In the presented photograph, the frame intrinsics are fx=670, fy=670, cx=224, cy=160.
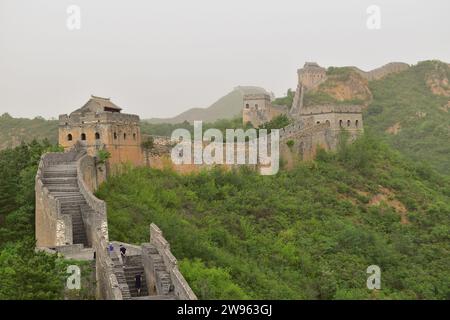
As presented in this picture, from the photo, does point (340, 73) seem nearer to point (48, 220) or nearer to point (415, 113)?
point (415, 113)

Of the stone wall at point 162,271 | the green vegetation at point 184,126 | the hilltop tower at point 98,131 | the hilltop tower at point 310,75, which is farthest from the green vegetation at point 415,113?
the stone wall at point 162,271

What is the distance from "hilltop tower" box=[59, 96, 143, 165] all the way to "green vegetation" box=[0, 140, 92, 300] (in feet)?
3.21

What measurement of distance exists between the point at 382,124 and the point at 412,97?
27.6 feet

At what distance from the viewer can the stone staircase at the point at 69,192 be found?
22.1 m

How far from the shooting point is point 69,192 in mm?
23656

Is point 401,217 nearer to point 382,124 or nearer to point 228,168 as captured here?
point 228,168

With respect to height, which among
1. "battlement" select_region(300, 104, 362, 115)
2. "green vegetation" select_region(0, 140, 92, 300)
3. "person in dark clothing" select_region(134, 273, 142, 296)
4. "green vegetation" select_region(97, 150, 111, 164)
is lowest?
"person in dark clothing" select_region(134, 273, 142, 296)

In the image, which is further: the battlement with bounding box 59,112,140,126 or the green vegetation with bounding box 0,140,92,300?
the battlement with bounding box 59,112,140,126

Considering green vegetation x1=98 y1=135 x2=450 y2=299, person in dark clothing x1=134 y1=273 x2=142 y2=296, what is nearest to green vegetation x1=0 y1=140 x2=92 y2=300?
person in dark clothing x1=134 y1=273 x2=142 y2=296

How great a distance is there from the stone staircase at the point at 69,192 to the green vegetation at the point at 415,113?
32452 millimetres

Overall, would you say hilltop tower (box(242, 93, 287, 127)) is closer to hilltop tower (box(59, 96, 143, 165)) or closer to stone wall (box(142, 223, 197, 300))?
hilltop tower (box(59, 96, 143, 165))

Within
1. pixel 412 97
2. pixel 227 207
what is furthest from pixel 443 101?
pixel 227 207

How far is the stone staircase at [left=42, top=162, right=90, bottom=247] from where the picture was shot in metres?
22.1
